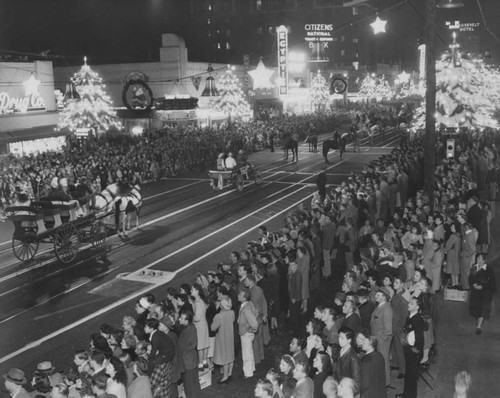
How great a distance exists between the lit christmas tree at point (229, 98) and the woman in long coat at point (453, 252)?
3828 centimetres

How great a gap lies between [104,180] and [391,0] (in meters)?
87.4

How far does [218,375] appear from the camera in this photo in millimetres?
10266

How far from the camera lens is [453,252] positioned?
13289mm

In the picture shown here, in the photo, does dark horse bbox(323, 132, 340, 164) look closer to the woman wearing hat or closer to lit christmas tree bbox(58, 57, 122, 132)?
lit christmas tree bbox(58, 57, 122, 132)

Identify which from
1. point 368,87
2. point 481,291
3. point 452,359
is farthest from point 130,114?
point 368,87

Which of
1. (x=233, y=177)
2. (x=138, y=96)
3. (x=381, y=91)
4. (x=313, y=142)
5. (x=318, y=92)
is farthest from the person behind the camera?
(x=381, y=91)

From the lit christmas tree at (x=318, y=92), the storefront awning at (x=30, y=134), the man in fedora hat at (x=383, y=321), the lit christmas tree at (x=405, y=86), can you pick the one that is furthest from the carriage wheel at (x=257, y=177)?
the lit christmas tree at (x=405, y=86)

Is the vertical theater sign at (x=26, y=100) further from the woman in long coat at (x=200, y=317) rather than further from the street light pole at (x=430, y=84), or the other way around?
the woman in long coat at (x=200, y=317)

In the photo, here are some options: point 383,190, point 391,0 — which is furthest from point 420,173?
point 391,0

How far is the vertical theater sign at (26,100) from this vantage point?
35.3 m

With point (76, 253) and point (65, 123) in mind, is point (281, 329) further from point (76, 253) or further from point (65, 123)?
point (65, 123)

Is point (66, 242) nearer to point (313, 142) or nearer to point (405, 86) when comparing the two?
point (313, 142)

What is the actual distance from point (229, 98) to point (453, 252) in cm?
3912

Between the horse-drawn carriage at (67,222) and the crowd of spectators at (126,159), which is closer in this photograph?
the horse-drawn carriage at (67,222)
